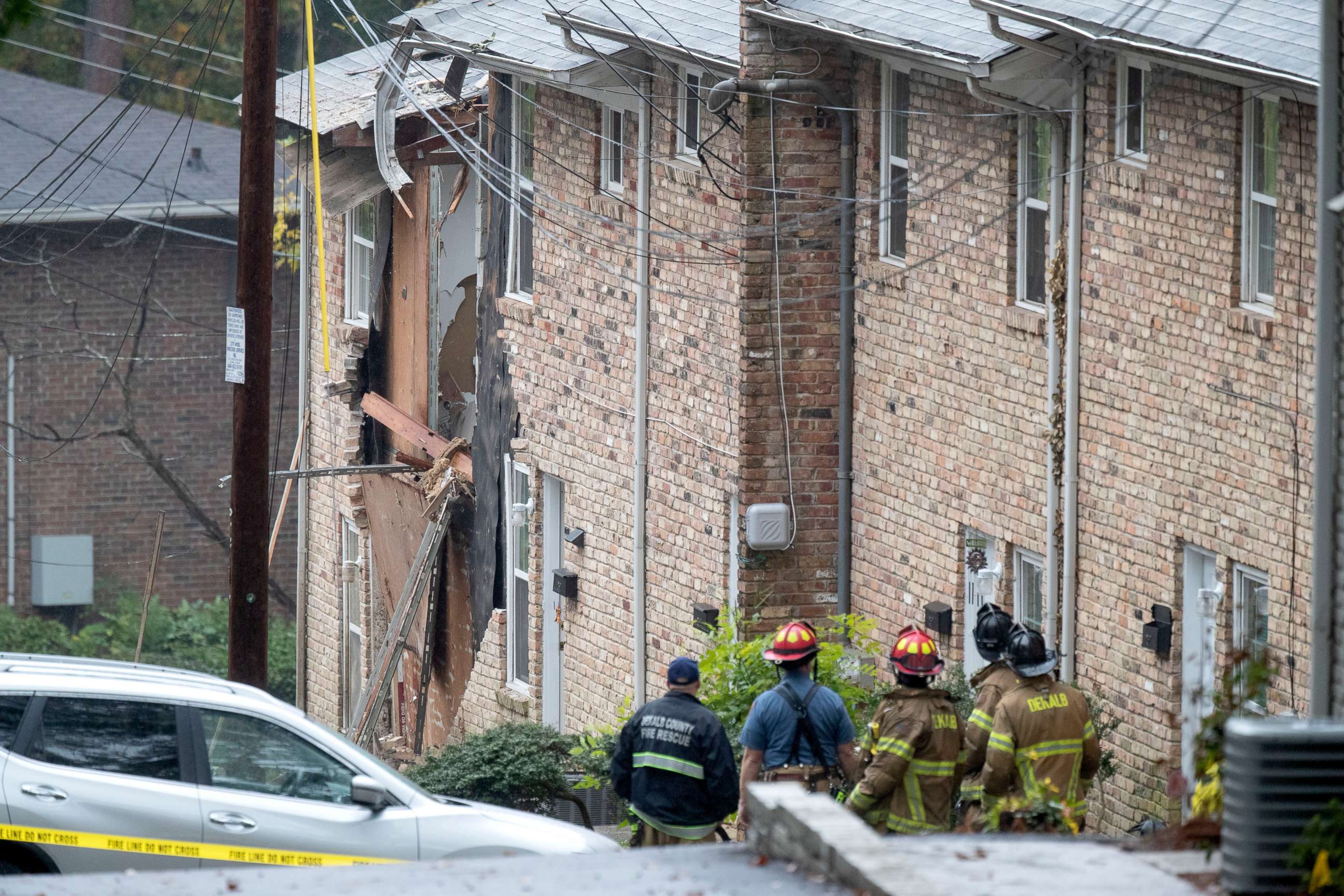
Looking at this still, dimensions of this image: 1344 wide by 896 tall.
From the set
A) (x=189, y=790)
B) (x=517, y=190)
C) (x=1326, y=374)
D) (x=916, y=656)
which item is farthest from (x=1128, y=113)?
(x=517, y=190)

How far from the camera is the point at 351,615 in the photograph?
77.9 feet

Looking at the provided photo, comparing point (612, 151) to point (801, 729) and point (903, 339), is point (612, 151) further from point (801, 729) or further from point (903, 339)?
point (801, 729)

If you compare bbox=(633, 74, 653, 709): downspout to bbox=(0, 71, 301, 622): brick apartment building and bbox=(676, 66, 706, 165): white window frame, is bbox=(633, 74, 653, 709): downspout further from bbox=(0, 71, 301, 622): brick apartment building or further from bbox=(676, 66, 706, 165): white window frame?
bbox=(0, 71, 301, 622): brick apartment building

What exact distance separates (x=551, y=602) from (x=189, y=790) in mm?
8990

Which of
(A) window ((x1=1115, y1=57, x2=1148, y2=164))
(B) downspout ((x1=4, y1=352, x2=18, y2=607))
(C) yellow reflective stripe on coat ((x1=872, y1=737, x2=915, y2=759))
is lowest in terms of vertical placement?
(B) downspout ((x1=4, y1=352, x2=18, y2=607))

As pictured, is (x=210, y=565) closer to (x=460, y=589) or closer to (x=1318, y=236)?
(x=460, y=589)

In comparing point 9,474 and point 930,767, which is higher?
point 930,767

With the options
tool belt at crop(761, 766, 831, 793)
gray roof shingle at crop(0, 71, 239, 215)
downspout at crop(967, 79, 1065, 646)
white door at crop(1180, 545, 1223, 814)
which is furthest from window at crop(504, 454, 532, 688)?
gray roof shingle at crop(0, 71, 239, 215)

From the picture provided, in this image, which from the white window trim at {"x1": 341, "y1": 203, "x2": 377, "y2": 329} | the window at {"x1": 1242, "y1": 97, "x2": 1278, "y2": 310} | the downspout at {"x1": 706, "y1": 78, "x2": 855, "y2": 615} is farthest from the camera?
the white window trim at {"x1": 341, "y1": 203, "x2": 377, "y2": 329}

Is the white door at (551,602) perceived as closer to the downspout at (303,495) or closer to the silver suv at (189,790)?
the downspout at (303,495)

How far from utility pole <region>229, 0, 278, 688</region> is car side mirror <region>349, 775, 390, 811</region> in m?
5.20

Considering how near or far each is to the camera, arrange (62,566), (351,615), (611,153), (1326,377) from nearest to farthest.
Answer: (1326,377) → (611,153) → (351,615) → (62,566)

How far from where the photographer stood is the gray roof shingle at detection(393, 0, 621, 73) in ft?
55.0

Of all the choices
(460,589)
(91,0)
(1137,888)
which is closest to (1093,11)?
(1137,888)
